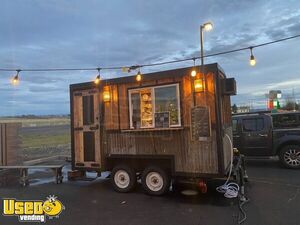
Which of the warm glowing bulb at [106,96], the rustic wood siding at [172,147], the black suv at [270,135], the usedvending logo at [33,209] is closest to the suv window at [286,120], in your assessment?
the black suv at [270,135]

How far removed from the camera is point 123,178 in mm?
8711

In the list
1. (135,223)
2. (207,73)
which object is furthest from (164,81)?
(135,223)

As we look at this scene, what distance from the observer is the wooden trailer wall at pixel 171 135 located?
754 centimetres

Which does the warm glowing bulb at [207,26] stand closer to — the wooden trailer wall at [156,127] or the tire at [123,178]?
the wooden trailer wall at [156,127]

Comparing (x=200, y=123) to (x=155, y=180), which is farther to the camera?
(x=155, y=180)

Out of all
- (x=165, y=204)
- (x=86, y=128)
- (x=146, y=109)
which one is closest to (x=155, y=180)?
(x=165, y=204)

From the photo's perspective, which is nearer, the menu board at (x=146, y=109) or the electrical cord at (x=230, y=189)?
the electrical cord at (x=230, y=189)

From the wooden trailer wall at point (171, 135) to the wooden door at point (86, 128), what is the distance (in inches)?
12.1

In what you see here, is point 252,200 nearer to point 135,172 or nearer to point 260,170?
point 135,172

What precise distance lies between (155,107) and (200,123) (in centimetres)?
136

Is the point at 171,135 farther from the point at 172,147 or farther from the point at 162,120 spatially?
the point at 162,120

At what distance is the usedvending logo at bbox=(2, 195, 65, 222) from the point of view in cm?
655

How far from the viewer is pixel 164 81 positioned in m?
8.16

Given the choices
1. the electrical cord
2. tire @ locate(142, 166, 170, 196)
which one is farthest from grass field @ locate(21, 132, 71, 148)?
the electrical cord
